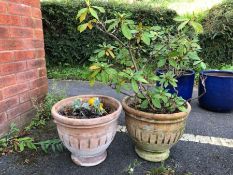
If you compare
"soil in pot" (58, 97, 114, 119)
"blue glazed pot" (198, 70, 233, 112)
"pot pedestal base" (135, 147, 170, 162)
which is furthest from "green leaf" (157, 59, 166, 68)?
"blue glazed pot" (198, 70, 233, 112)

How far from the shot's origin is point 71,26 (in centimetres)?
585

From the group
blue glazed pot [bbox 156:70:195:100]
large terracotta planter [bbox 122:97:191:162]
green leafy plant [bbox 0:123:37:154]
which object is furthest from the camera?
blue glazed pot [bbox 156:70:195:100]

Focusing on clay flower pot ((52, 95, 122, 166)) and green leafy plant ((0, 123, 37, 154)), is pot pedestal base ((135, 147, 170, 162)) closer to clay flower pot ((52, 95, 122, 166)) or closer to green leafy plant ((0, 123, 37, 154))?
clay flower pot ((52, 95, 122, 166))

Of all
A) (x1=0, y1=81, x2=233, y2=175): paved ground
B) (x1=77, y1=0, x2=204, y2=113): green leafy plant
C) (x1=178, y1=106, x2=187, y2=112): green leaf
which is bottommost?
(x1=0, y1=81, x2=233, y2=175): paved ground

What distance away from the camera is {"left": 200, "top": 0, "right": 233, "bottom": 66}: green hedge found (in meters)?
5.44

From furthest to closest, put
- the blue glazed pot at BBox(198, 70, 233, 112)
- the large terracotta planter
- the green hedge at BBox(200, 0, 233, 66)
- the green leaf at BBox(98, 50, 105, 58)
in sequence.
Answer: the green hedge at BBox(200, 0, 233, 66)
the blue glazed pot at BBox(198, 70, 233, 112)
the green leaf at BBox(98, 50, 105, 58)
the large terracotta planter

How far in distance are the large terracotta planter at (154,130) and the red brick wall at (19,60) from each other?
1.25m

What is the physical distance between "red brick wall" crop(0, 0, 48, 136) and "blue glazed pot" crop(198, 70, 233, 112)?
7.67 ft

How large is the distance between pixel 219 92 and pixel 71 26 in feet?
12.9

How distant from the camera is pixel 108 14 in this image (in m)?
5.82

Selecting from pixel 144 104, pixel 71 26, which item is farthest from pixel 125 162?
pixel 71 26

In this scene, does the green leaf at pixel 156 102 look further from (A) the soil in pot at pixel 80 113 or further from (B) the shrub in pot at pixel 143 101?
(A) the soil in pot at pixel 80 113

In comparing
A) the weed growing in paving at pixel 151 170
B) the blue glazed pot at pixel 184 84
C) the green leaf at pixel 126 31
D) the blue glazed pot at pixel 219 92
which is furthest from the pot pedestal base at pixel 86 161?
the blue glazed pot at pixel 219 92

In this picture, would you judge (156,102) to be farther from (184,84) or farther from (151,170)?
(184,84)
